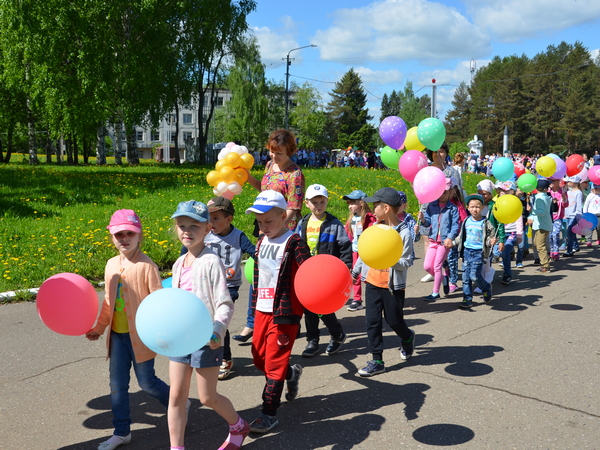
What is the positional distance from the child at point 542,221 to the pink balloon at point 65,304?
26.7 ft

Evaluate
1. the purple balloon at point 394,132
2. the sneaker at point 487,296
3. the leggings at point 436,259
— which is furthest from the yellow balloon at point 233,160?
the sneaker at point 487,296

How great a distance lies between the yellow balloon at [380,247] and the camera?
3.97m

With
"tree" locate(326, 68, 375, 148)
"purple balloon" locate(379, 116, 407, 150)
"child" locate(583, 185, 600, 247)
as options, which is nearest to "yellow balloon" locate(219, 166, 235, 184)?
"purple balloon" locate(379, 116, 407, 150)

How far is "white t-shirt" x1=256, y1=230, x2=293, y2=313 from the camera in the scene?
3.72m

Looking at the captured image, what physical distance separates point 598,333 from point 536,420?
2527 millimetres

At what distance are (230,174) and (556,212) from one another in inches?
290

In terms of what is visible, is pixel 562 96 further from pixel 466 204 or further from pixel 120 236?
pixel 120 236

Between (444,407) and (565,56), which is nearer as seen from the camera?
(444,407)

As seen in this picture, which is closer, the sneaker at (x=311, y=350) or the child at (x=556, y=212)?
the sneaker at (x=311, y=350)

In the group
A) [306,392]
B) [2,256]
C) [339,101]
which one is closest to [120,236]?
[306,392]

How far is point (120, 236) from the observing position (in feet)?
11.1

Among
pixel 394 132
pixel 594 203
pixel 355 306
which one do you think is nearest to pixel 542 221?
pixel 594 203

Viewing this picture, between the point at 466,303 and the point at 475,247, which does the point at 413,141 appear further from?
the point at 466,303

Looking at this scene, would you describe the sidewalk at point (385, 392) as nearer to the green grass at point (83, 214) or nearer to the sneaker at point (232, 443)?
the sneaker at point (232, 443)
